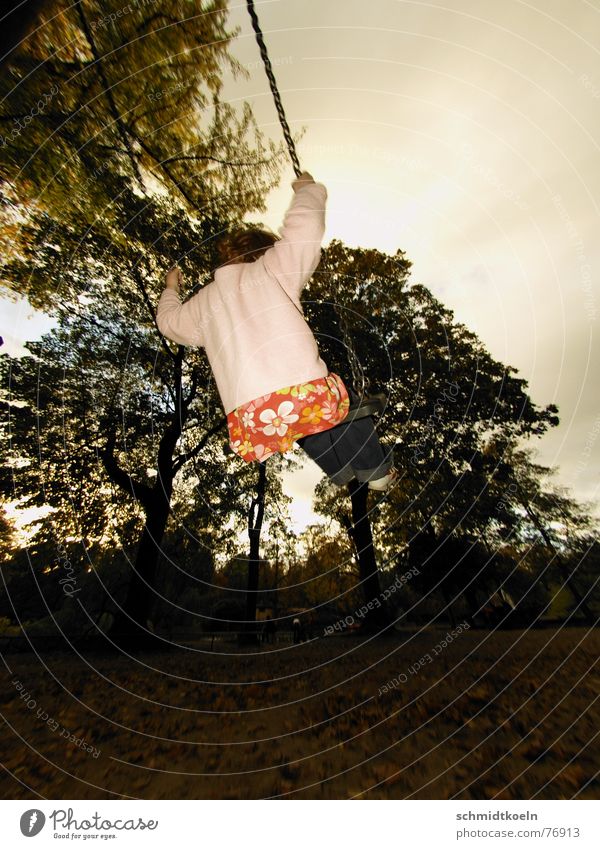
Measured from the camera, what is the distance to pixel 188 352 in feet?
52.2

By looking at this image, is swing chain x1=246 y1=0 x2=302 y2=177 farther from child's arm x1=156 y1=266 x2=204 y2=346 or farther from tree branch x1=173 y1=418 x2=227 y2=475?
tree branch x1=173 y1=418 x2=227 y2=475

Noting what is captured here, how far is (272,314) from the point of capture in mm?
2943

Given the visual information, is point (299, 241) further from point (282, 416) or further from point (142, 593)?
point (142, 593)

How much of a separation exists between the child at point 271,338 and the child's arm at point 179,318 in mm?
38

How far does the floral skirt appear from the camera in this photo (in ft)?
9.70

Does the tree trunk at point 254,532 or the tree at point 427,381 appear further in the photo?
the tree trunk at point 254,532

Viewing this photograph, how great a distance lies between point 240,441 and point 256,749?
3.38 m

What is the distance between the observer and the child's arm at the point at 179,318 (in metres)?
3.32

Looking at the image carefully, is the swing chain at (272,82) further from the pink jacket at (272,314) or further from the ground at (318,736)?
the ground at (318,736)

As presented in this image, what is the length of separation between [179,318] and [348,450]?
2.30 metres

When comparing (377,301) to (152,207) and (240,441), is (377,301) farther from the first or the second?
(240,441)
